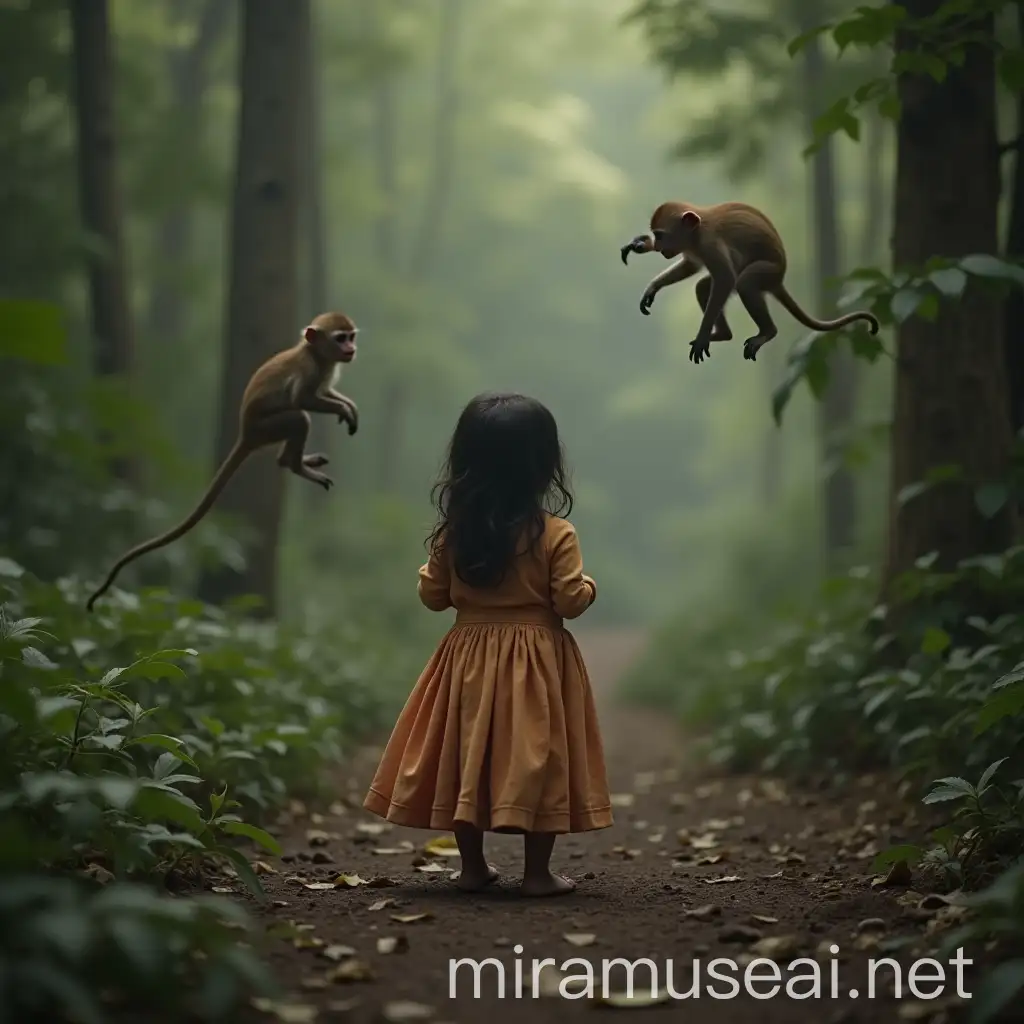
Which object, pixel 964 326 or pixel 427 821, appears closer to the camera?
pixel 427 821

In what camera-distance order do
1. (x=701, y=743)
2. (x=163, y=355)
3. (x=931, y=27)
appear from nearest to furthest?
(x=931, y=27) < (x=701, y=743) < (x=163, y=355)

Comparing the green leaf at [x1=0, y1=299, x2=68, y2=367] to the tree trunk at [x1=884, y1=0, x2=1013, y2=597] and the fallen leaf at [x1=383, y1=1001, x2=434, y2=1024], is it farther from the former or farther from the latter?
the tree trunk at [x1=884, y1=0, x2=1013, y2=597]

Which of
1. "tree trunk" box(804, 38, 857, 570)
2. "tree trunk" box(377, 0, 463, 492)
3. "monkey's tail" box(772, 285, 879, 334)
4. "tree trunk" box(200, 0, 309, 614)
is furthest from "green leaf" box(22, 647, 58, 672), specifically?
"tree trunk" box(377, 0, 463, 492)

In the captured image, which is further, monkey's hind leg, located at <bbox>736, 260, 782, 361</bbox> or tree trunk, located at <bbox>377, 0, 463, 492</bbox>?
tree trunk, located at <bbox>377, 0, 463, 492</bbox>

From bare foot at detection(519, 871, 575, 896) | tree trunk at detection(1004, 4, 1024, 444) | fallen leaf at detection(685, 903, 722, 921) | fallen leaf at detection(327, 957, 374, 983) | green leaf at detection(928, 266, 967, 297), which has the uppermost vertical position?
tree trunk at detection(1004, 4, 1024, 444)

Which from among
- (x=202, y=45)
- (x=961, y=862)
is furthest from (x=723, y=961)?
(x=202, y=45)

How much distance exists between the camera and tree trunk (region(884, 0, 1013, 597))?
5859 mm

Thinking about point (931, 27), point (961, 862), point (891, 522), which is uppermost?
point (931, 27)

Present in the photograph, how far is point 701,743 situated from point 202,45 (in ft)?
40.2

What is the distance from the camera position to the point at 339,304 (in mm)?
21797

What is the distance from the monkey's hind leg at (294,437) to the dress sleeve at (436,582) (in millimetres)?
605

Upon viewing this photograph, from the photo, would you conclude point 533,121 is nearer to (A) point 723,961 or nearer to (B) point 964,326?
(B) point 964,326

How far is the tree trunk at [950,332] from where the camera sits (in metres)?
5.86

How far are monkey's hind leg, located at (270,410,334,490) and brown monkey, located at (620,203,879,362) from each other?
3.79 ft
